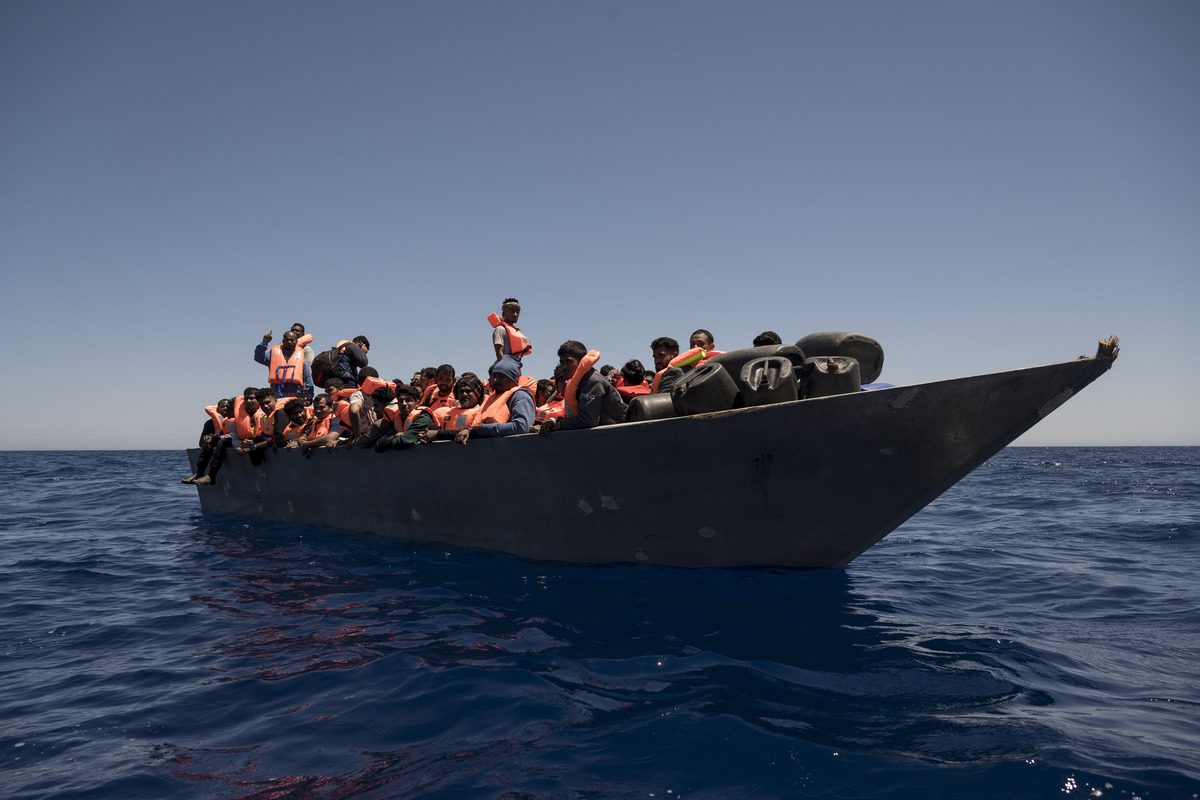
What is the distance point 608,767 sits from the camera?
9.73ft

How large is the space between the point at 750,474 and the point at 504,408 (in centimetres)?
297

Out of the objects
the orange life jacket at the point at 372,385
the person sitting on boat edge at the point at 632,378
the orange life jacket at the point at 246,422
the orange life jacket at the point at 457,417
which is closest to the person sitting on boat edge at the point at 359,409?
the orange life jacket at the point at 372,385

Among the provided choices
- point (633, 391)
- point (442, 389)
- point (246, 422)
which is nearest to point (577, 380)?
point (633, 391)

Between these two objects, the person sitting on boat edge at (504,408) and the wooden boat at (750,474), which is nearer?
the wooden boat at (750,474)

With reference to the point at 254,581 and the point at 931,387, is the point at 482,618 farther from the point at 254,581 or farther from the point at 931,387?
the point at 931,387

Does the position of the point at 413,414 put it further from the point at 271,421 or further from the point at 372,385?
the point at 271,421

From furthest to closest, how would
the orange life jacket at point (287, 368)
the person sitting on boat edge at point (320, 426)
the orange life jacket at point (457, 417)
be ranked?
1. the orange life jacket at point (287, 368)
2. the person sitting on boat edge at point (320, 426)
3. the orange life jacket at point (457, 417)

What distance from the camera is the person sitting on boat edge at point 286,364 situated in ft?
41.4

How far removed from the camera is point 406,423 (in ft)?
28.4

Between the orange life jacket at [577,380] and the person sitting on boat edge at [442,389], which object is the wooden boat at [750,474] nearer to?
the orange life jacket at [577,380]

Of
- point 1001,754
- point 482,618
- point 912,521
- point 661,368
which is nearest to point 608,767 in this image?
point 1001,754

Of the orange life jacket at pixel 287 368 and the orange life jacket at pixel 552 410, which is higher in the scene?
the orange life jacket at pixel 287 368

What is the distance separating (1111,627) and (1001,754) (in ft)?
9.56

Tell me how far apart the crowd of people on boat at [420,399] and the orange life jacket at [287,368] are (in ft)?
0.06
